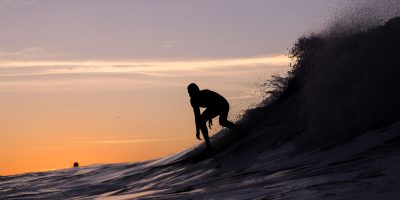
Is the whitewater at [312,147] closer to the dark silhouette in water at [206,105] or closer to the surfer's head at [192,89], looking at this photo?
Result: the dark silhouette in water at [206,105]

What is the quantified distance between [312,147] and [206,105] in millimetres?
3689

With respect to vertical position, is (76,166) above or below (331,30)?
below

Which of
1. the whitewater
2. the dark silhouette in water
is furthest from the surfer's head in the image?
the whitewater

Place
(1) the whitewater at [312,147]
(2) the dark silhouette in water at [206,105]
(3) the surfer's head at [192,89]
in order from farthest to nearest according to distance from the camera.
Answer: (2) the dark silhouette in water at [206,105] < (3) the surfer's head at [192,89] < (1) the whitewater at [312,147]

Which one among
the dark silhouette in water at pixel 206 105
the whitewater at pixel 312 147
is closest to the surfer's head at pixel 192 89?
the dark silhouette in water at pixel 206 105

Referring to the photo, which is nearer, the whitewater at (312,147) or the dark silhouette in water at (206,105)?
the whitewater at (312,147)

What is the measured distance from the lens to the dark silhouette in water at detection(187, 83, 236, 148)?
12830 mm

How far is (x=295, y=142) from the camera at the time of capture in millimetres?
11070

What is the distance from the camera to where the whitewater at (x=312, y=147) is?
6555 millimetres

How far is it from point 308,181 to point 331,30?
954 cm

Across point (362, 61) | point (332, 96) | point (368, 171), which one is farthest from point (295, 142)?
point (368, 171)

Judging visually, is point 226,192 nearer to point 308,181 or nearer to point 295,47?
point 308,181

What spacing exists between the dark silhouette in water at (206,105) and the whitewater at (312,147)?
77 cm

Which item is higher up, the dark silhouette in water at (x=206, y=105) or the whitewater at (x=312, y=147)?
the dark silhouette in water at (x=206, y=105)
